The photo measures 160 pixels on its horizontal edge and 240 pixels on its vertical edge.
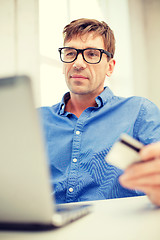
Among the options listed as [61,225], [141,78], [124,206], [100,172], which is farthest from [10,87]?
[141,78]

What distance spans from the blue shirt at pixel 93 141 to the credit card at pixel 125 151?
50 cm

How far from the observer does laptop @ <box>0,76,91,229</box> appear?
279 mm

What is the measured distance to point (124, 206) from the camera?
0.54 m

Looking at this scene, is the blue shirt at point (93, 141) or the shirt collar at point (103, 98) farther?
the shirt collar at point (103, 98)

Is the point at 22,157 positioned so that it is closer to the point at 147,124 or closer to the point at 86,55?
the point at 147,124

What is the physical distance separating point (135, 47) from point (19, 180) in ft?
9.03

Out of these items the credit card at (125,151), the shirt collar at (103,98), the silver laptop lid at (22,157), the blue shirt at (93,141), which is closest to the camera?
the silver laptop lid at (22,157)

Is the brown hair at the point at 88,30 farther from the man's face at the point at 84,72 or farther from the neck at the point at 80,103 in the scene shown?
the neck at the point at 80,103

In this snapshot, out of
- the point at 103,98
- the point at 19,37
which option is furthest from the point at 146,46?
the point at 103,98

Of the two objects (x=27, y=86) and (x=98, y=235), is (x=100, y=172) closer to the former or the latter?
(x=98, y=235)

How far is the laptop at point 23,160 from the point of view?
0.28 m

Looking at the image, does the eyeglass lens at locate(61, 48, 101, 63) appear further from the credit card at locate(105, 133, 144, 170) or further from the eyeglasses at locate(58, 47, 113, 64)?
the credit card at locate(105, 133, 144, 170)

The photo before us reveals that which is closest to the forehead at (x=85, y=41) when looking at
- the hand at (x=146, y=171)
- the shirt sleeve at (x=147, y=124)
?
the shirt sleeve at (x=147, y=124)

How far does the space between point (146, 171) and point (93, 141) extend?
0.57m
